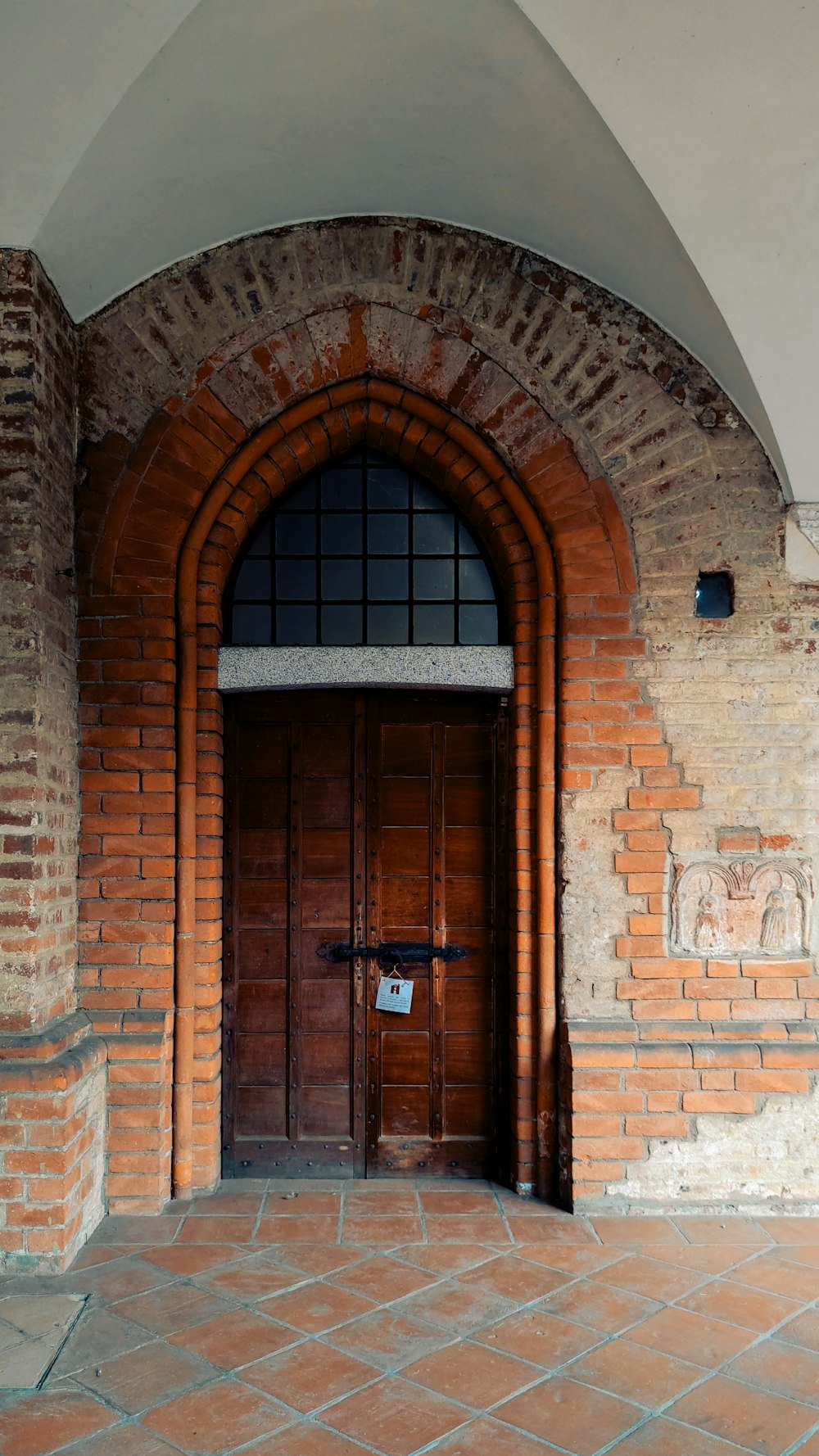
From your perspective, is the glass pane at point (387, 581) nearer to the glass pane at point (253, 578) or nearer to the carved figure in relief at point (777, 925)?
the glass pane at point (253, 578)

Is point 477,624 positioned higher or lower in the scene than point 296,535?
lower

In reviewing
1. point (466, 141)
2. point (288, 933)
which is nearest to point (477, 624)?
point (288, 933)

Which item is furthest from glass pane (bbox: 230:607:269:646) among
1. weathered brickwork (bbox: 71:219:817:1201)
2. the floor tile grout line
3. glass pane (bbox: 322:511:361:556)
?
the floor tile grout line

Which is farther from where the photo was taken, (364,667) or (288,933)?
(288,933)

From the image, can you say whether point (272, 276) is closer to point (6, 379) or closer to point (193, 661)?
point (6, 379)

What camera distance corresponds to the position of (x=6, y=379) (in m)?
3.92

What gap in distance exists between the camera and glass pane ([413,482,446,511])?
478 centimetres

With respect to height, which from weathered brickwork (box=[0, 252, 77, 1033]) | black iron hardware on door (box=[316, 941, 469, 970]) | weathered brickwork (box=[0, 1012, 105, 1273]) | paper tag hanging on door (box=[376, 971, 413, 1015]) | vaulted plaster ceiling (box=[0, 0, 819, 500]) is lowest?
weathered brickwork (box=[0, 1012, 105, 1273])

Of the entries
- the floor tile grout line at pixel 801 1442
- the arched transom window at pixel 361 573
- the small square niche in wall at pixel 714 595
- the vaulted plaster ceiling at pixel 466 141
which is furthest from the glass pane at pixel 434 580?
the floor tile grout line at pixel 801 1442

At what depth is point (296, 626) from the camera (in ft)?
15.5

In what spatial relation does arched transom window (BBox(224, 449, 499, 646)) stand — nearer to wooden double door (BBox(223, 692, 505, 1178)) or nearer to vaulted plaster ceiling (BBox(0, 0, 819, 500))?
wooden double door (BBox(223, 692, 505, 1178))

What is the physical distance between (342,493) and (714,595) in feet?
5.55

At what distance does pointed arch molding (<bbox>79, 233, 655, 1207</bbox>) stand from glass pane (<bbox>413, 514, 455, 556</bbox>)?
0.24 m

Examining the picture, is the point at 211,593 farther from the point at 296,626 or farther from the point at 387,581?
the point at 387,581
